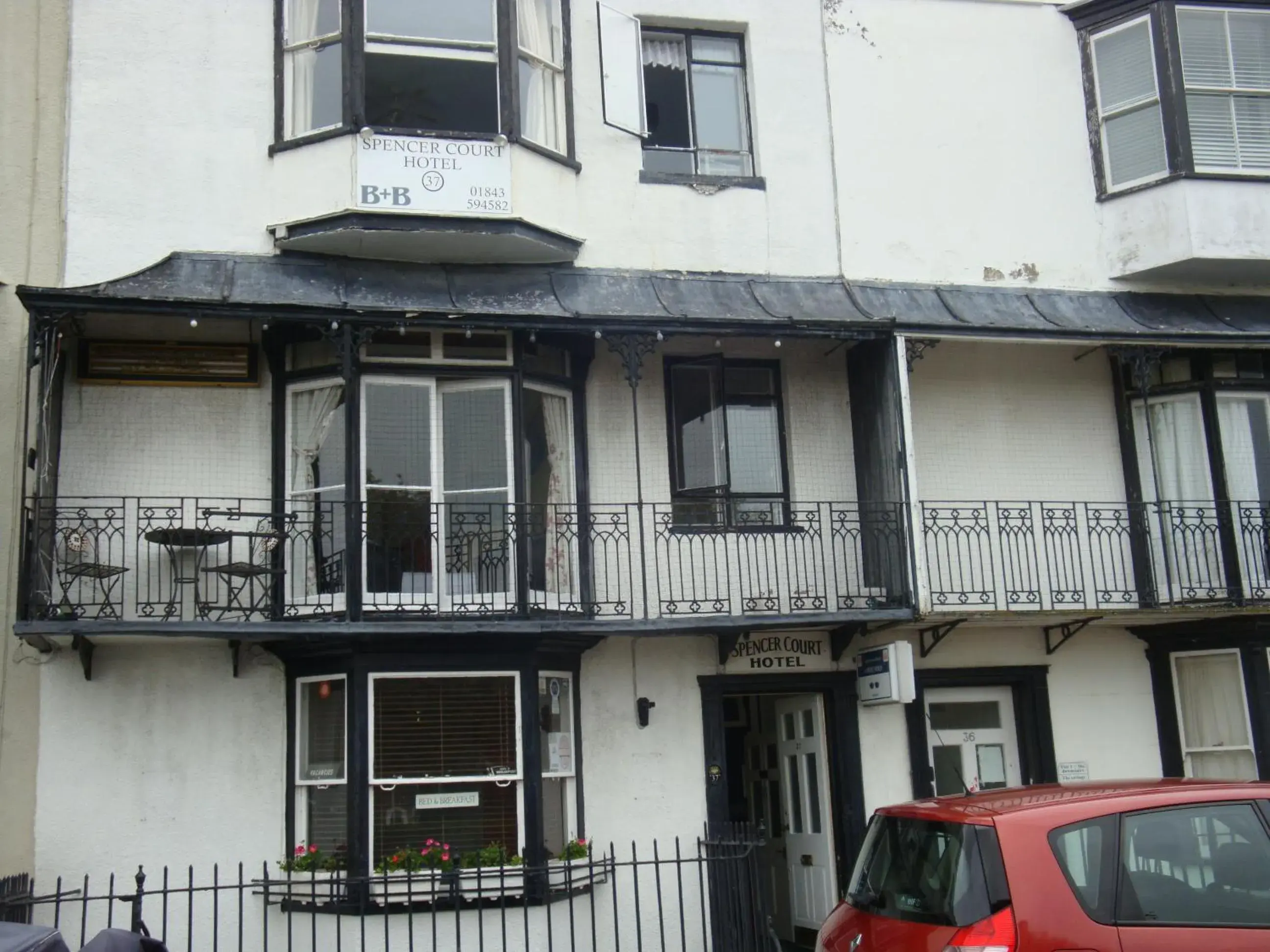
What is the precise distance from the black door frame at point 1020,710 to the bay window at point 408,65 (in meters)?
6.14

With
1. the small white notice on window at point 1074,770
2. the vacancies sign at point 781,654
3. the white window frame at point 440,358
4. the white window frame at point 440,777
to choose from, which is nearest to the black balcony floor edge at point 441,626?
the white window frame at point 440,777

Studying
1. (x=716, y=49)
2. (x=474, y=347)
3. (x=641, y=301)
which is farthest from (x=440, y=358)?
(x=716, y=49)

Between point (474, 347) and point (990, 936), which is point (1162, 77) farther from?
point (990, 936)

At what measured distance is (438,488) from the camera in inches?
462

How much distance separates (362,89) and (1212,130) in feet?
28.2

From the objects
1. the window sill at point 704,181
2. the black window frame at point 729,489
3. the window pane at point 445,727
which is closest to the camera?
the window pane at point 445,727

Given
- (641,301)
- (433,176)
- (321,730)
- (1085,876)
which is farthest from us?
(641,301)

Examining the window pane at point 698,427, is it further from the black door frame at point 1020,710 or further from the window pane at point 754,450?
the black door frame at point 1020,710

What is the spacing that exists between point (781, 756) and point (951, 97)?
6.94m

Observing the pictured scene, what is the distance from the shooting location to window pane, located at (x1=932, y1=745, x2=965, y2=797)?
42.4ft

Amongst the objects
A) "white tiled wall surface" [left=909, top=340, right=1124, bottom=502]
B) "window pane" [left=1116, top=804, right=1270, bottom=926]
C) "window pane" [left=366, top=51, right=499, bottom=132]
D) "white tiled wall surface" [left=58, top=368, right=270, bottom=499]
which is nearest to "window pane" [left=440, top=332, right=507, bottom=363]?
"white tiled wall surface" [left=58, top=368, right=270, bottom=499]

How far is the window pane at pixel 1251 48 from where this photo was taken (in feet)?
46.3

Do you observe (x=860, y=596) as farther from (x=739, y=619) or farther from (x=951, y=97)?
(x=951, y=97)

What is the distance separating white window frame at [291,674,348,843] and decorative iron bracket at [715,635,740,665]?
11.0ft
